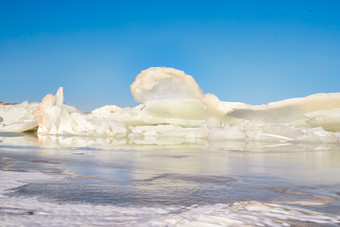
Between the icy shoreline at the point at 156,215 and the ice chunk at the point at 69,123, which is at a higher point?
the ice chunk at the point at 69,123

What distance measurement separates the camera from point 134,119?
92.8 feet

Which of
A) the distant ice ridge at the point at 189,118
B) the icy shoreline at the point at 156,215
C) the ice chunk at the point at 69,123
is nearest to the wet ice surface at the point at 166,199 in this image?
the icy shoreline at the point at 156,215

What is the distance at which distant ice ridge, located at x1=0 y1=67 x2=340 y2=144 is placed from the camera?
68.1 feet

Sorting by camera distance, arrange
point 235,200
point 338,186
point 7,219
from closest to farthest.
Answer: point 7,219 < point 235,200 < point 338,186

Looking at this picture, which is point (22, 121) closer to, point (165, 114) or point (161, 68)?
point (165, 114)

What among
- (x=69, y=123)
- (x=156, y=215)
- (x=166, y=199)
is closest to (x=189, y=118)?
(x=69, y=123)

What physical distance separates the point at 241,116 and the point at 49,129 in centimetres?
1647

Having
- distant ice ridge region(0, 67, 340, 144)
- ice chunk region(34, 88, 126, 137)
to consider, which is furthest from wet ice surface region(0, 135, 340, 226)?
ice chunk region(34, 88, 126, 137)

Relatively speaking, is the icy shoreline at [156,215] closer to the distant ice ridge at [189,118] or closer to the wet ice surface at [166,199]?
the wet ice surface at [166,199]

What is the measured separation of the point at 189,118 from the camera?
2728 centimetres

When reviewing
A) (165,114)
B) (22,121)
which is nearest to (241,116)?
(165,114)

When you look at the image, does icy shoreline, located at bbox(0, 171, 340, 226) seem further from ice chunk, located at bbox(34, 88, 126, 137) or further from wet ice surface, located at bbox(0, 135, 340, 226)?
ice chunk, located at bbox(34, 88, 126, 137)

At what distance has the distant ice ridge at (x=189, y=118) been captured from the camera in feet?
68.1

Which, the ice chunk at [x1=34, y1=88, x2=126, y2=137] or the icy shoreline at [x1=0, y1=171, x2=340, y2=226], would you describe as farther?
the ice chunk at [x1=34, y1=88, x2=126, y2=137]
